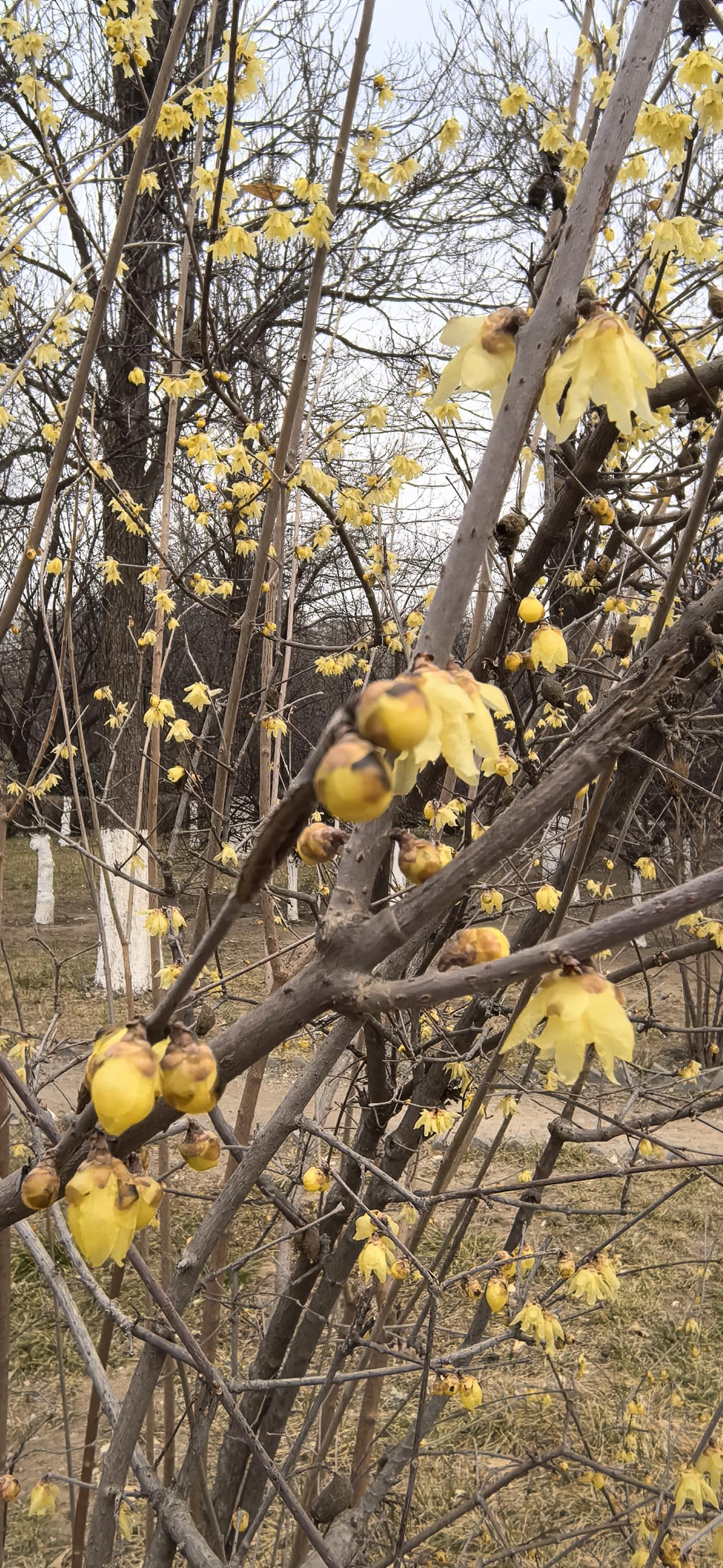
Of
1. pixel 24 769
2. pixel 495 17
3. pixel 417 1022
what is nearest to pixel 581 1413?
pixel 417 1022

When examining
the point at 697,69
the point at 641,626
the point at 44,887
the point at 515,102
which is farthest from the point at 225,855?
the point at 44,887

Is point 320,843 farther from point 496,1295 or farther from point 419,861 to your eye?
point 496,1295

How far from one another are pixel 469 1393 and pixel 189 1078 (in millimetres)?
1772

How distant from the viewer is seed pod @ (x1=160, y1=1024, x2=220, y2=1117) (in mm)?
667

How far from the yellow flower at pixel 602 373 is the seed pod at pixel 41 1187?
0.77m

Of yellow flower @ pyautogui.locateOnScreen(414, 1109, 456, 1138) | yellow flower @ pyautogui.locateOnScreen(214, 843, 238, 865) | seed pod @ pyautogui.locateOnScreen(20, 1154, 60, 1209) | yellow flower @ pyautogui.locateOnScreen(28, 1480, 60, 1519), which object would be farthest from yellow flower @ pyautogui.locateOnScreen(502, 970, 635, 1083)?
yellow flower @ pyautogui.locateOnScreen(214, 843, 238, 865)

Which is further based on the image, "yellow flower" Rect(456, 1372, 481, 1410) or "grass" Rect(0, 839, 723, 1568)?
"grass" Rect(0, 839, 723, 1568)

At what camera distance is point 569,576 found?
10.8ft

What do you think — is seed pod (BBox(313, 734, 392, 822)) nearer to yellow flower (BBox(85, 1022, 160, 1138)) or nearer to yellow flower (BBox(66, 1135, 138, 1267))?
yellow flower (BBox(85, 1022, 160, 1138))

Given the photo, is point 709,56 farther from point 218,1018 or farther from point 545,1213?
point 218,1018

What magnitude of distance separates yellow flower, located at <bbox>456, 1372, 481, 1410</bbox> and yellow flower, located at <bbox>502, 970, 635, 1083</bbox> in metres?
1.57

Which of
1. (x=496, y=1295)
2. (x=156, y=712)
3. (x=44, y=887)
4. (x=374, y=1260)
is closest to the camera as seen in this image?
(x=374, y=1260)

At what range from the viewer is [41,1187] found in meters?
0.75

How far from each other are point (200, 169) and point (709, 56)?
1452mm
